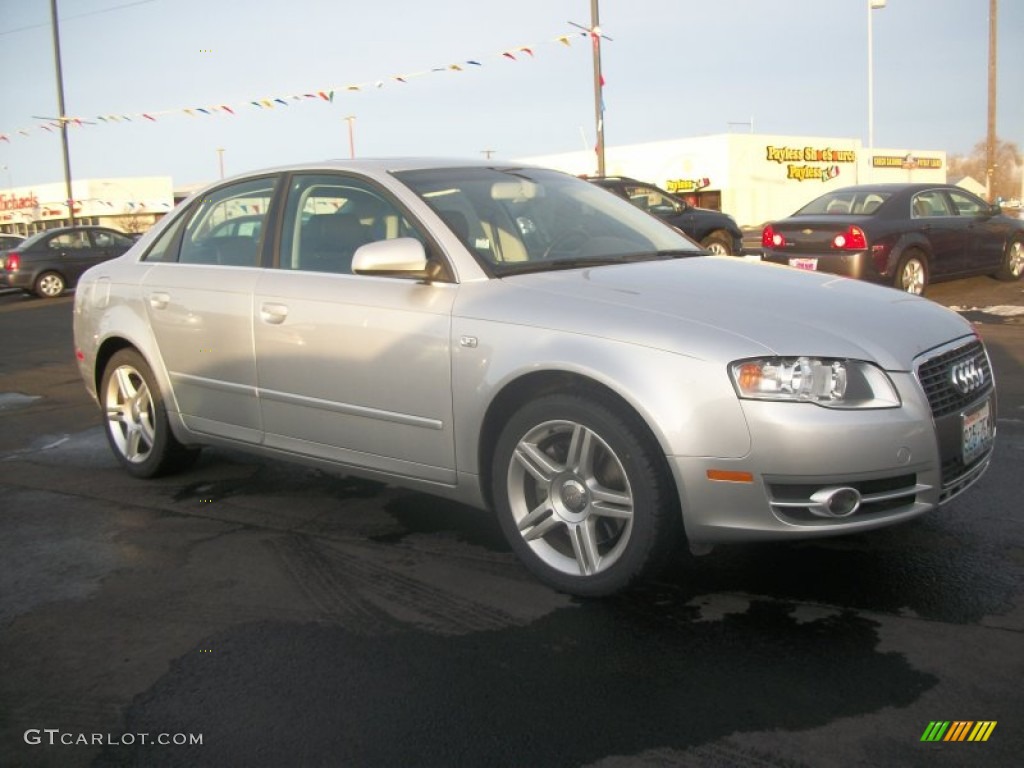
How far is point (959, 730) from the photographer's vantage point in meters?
2.54

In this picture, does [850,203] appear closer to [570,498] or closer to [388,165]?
[388,165]

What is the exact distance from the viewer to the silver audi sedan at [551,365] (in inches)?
123

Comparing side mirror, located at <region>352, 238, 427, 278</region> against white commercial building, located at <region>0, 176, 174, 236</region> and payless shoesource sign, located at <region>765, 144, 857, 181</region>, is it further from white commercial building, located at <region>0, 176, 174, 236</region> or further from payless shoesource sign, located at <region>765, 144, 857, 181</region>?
white commercial building, located at <region>0, 176, 174, 236</region>

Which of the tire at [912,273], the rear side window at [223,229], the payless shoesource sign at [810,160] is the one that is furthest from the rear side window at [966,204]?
the payless shoesource sign at [810,160]

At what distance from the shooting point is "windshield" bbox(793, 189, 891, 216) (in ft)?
39.1

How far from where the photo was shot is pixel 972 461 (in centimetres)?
349

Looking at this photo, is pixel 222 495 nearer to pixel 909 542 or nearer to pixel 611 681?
pixel 611 681

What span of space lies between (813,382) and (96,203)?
195ft

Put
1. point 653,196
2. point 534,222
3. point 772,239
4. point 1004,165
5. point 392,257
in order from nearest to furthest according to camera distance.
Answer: point 392,257 → point 534,222 → point 772,239 → point 653,196 → point 1004,165

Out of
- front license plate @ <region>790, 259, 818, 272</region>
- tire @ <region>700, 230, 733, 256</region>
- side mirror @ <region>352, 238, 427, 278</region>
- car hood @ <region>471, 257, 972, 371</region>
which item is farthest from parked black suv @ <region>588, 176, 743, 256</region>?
side mirror @ <region>352, 238, 427, 278</region>

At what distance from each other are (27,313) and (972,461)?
17.5 meters

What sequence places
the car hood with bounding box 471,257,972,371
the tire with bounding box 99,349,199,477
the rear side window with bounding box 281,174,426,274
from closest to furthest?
the car hood with bounding box 471,257,972,371 < the rear side window with bounding box 281,174,426,274 < the tire with bounding box 99,349,199,477

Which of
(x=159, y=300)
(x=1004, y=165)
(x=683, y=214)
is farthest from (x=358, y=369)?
(x=1004, y=165)

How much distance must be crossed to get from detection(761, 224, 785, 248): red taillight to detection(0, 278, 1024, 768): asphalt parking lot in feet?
24.0
